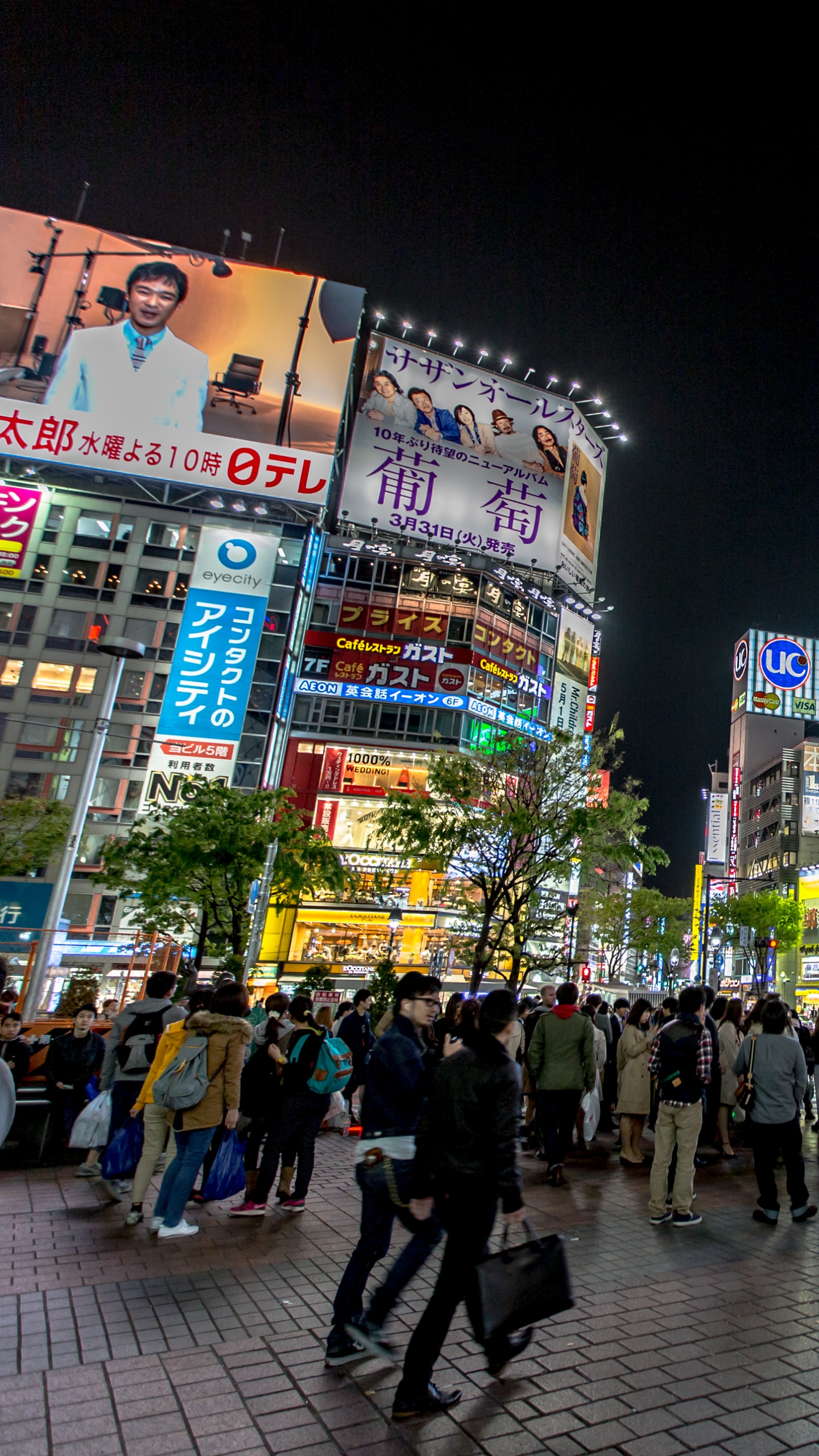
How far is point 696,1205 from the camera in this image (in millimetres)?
7801

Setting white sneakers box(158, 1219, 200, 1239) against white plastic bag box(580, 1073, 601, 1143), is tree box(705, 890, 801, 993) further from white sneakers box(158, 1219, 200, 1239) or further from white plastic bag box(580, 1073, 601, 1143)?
white sneakers box(158, 1219, 200, 1239)

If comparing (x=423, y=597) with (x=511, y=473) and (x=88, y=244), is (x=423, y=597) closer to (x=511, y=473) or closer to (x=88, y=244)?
(x=511, y=473)

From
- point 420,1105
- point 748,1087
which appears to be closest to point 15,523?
point 748,1087

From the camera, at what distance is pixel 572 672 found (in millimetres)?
48156

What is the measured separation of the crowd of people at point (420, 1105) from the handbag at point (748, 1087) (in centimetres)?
4

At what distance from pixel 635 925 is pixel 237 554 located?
110 ft

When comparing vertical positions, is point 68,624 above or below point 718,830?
below

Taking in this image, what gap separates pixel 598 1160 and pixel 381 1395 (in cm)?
669

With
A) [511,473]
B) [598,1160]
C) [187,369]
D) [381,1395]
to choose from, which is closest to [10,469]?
[187,369]

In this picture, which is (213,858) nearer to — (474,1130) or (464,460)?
(474,1130)

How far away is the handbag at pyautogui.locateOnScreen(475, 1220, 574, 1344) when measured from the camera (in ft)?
12.1

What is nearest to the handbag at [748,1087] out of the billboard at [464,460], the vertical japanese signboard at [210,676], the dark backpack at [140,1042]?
the dark backpack at [140,1042]

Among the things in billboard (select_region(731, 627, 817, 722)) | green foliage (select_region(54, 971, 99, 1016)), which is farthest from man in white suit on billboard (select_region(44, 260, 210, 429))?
billboard (select_region(731, 627, 817, 722))

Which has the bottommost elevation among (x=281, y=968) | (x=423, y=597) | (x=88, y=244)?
(x=281, y=968)
